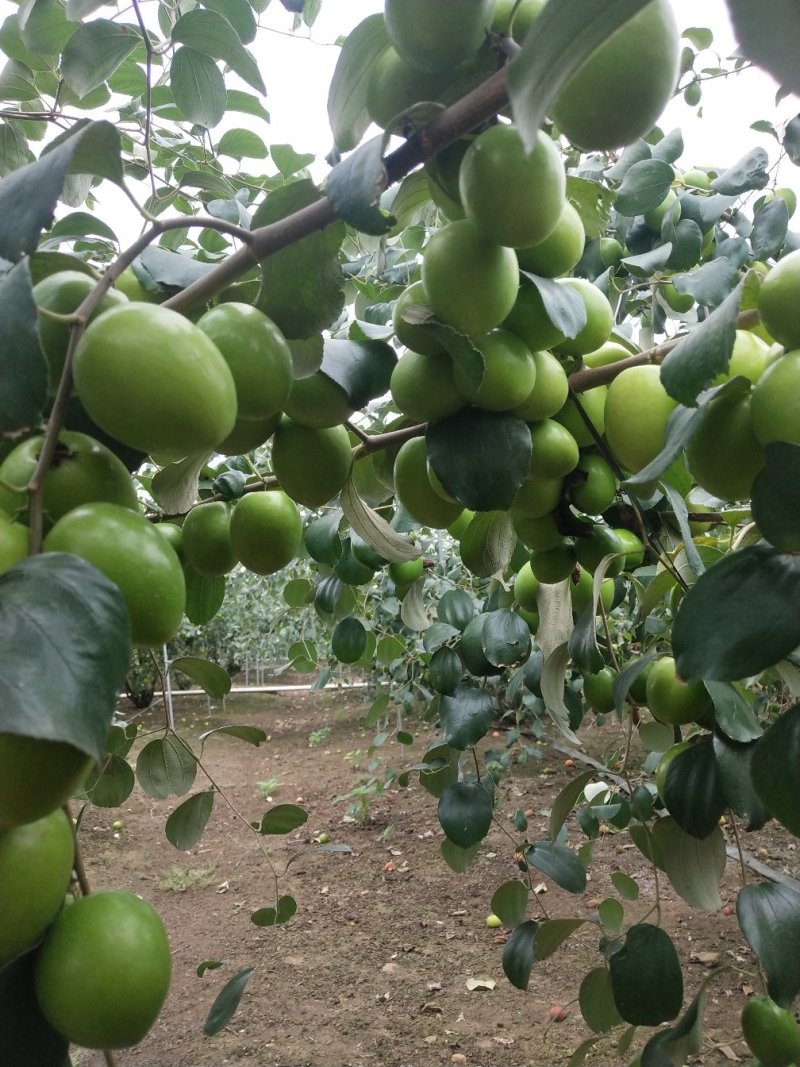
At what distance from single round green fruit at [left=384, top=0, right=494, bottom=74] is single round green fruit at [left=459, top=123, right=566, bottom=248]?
0.17ft

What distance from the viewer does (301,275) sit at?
1.81 ft

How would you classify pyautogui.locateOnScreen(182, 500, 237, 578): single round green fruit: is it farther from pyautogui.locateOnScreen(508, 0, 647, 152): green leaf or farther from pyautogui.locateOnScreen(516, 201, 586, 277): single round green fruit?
pyautogui.locateOnScreen(508, 0, 647, 152): green leaf

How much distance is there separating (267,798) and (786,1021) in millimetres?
4795

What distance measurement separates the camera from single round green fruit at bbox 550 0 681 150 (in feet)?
1.30

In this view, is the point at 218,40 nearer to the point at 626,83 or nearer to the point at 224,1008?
the point at 626,83

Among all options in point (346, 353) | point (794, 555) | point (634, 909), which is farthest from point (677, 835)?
point (634, 909)

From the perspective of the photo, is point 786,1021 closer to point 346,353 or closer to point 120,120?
point 346,353

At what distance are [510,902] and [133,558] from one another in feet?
4.52

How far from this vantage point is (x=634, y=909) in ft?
9.67

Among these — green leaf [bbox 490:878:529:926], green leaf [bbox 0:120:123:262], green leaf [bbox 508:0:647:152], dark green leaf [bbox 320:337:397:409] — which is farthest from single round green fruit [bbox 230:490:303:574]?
green leaf [bbox 490:878:529:926]

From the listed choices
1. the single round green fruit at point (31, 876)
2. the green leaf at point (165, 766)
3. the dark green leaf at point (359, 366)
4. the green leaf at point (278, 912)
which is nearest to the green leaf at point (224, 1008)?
the green leaf at point (278, 912)

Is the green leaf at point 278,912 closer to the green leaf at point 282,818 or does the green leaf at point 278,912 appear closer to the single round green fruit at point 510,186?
the green leaf at point 282,818

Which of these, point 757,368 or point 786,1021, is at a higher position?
point 757,368

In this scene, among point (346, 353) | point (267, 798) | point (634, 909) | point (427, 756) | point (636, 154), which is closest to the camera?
point (346, 353)
